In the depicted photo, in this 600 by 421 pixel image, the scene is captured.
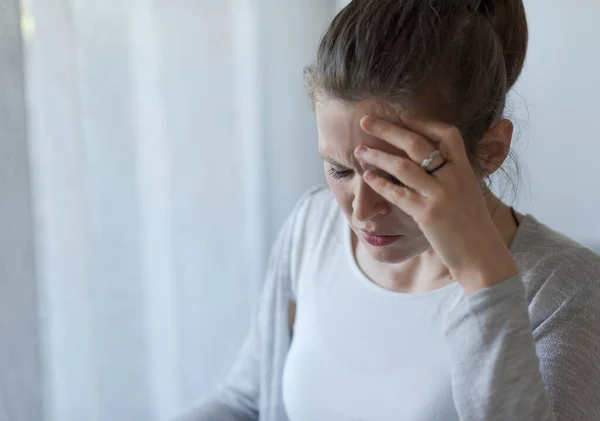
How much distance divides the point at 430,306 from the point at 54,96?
0.56 m

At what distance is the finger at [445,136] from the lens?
691mm

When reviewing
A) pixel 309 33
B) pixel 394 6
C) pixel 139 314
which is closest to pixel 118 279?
pixel 139 314

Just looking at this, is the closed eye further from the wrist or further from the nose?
the wrist

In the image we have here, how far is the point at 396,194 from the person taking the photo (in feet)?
2.34

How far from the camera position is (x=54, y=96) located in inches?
34.7

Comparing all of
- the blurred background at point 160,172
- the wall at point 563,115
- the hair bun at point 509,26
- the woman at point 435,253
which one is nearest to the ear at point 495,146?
the woman at point 435,253

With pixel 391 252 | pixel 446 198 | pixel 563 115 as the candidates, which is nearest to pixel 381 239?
pixel 391 252

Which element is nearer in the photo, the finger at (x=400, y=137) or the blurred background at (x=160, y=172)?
the finger at (x=400, y=137)

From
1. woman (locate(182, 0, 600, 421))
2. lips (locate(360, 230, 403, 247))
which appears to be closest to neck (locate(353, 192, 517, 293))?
woman (locate(182, 0, 600, 421))

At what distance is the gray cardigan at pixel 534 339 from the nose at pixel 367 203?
0.45ft

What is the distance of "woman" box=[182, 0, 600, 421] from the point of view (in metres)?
0.70

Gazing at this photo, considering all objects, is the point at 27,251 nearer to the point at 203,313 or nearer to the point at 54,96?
the point at 54,96

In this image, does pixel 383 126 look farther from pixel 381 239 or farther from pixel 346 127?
pixel 381 239

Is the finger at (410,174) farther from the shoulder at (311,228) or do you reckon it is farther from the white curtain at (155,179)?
the white curtain at (155,179)
